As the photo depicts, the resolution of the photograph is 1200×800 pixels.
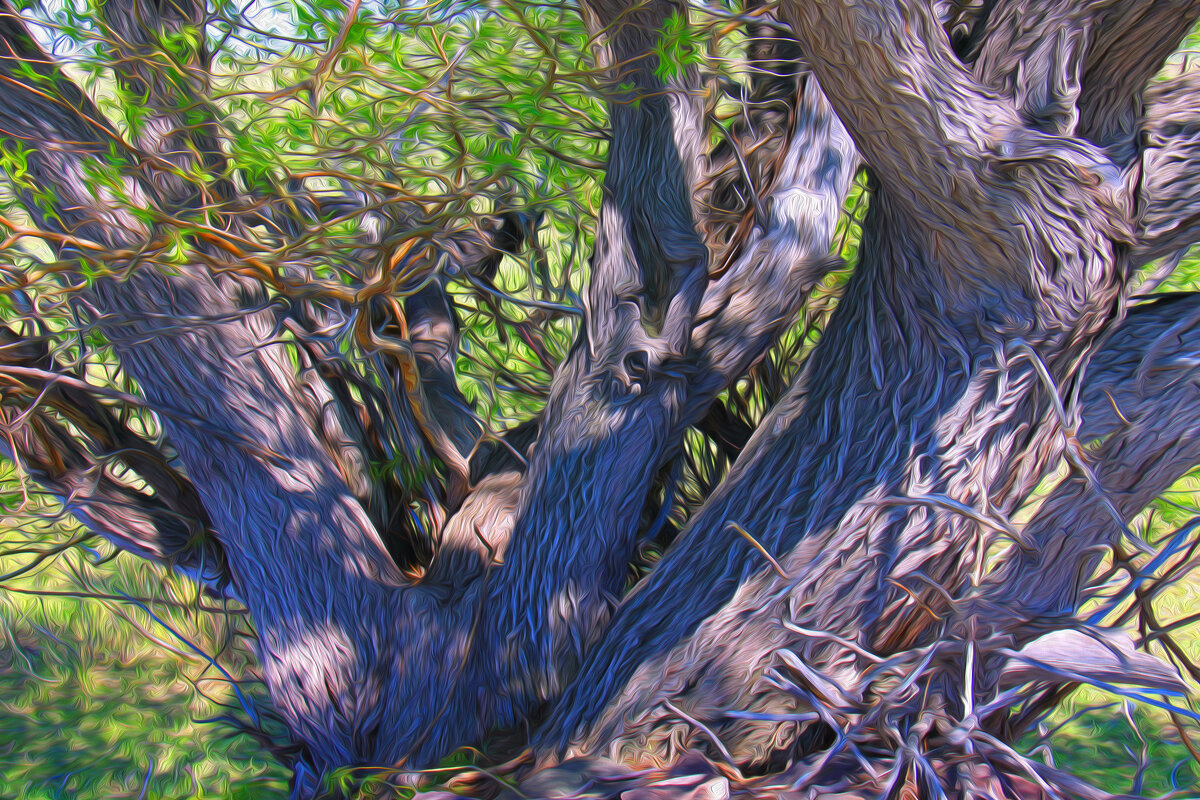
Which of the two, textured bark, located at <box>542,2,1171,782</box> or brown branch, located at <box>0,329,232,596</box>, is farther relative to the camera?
brown branch, located at <box>0,329,232,596</box>

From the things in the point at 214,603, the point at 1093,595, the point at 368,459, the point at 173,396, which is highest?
the point at 173,396

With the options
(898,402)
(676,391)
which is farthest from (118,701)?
(898,402)

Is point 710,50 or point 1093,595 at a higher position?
point 710,50

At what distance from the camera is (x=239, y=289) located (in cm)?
283

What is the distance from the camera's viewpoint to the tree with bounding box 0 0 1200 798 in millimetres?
2059

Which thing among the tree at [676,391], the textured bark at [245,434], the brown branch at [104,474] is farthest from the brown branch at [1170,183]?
the brown branch at [104,474]

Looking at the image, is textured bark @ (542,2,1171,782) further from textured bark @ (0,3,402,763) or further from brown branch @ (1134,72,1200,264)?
textured bark @ (0,3,402,763)

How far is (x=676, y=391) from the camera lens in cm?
283

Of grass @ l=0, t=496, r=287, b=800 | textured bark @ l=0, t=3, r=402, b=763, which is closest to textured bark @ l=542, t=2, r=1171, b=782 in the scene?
textured bark @ l=0, t=3, r=402, b=763

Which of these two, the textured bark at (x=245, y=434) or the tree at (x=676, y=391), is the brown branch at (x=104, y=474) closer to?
the tree at (x=676, y=391)

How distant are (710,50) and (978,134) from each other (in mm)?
1142

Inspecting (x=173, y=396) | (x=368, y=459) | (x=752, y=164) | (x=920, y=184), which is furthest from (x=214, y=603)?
(x=920, y=184)

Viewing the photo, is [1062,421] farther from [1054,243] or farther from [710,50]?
[710,50]

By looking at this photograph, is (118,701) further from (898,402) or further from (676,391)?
(898,402)
